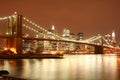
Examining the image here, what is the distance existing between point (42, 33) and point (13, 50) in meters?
7.24

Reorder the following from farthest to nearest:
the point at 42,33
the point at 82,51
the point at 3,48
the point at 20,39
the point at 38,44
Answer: the point at 82,51 → the point at 38,44 → the point at 42,33 → the point at 3,48 → the point at 20,39

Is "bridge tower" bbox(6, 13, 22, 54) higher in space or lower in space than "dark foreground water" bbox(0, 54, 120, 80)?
higher

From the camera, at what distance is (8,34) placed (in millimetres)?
37000

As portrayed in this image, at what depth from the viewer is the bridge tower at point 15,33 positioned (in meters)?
35.5

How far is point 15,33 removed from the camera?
36.6 m

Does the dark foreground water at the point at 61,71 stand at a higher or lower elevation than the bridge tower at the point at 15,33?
lower

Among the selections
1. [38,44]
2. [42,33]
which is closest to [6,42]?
[42,33]

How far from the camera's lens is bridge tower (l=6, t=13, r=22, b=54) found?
116 feet

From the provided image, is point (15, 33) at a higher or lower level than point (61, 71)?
higher

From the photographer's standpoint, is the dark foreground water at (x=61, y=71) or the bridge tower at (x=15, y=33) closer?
the dark foreground water at (x=61, y=71)

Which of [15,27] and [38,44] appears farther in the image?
[38,44]

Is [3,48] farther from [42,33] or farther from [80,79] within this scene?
[80,79]

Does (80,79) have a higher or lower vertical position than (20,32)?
lower

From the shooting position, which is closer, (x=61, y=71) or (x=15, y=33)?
(x=61, y=71)
